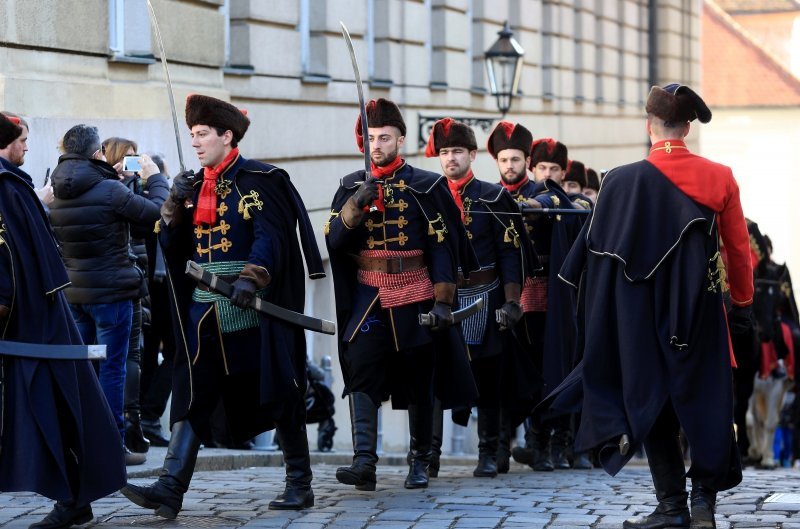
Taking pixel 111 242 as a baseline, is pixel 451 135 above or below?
above

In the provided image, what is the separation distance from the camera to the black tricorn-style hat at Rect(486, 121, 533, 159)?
10.9m

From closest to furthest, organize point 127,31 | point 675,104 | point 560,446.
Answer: point 675,104 < point 560,446 < point 127,31

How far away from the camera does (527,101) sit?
24688 millimetres

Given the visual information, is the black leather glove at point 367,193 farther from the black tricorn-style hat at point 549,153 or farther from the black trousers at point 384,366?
the black tricorn-style hat at point 549,153

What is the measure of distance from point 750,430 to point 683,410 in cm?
933

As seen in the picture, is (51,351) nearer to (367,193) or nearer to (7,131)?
(7,131)

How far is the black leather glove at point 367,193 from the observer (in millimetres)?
8281

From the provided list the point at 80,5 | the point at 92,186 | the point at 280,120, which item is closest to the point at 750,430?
the point at 280,120

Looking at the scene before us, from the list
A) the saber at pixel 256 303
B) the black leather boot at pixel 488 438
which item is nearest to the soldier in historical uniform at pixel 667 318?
the saber at pixel 256 303

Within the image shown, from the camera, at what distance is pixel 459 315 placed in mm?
9023

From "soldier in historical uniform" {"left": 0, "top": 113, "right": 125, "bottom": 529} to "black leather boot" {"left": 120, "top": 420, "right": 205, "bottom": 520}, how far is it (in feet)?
0.99

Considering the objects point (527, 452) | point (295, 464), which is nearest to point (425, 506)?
point (295, 464)

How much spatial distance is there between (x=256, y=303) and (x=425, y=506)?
1.21 meters

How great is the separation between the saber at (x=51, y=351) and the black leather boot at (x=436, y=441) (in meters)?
2.83
